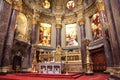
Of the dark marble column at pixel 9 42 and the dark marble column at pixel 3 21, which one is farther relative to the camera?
the dark marble column at pixel 9 42

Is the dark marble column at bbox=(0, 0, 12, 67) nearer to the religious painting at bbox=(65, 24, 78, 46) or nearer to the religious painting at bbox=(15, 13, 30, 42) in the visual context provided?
the religious painting at bbox=(15, 13, 30, 42)

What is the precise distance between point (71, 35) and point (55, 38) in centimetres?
245

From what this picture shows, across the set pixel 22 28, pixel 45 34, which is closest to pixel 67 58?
pixel 45 34

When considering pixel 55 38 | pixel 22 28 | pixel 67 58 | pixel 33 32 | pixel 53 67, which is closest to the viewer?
pixel 53 67

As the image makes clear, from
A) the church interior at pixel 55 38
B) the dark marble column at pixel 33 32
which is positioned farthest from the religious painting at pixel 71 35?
the dark marble column at pixel 33 32

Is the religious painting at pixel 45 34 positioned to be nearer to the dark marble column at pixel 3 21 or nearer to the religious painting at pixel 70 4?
the religious painting at pixel 70 4

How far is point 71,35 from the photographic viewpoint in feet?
55.3

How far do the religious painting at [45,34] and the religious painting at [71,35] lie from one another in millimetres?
2706

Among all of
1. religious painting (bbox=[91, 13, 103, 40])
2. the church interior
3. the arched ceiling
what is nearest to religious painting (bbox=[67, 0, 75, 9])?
the church interior

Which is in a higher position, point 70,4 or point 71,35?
point 70,4

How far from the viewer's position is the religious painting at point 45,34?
16.5m

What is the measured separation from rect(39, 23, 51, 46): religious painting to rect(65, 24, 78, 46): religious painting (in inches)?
107

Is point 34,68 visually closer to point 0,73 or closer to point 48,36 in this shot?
point 0,73

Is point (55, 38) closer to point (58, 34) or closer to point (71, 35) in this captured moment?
point (58, 34)
